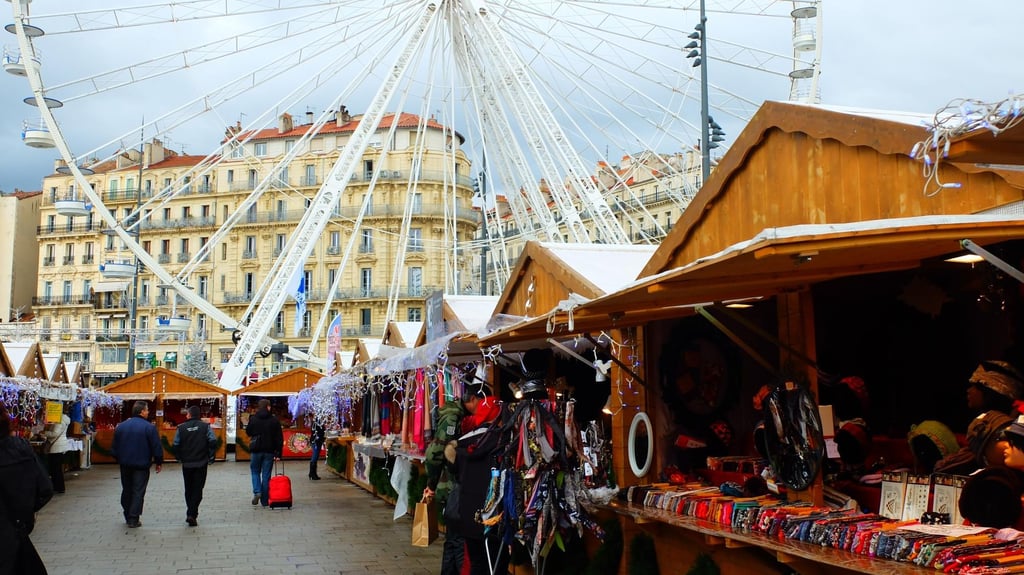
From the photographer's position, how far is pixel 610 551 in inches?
328

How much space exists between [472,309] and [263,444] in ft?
15.6

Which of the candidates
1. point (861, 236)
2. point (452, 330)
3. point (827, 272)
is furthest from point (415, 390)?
point (861, 236)

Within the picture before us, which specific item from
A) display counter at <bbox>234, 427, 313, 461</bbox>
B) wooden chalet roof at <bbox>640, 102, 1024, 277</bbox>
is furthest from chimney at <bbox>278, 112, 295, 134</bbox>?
wooden chalet roof at <bbox>640, 102, 1024, 277</bbox>

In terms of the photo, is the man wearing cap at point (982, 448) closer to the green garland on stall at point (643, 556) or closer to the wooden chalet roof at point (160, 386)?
the green garland on stall at point (643, 556)

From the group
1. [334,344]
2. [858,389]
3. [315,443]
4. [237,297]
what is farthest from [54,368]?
[237,297]

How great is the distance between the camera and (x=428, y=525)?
10414 millimetres

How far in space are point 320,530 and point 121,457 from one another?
2897 mm

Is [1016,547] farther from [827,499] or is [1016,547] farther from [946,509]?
[827,499]

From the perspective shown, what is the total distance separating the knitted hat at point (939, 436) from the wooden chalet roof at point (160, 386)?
1061 inches

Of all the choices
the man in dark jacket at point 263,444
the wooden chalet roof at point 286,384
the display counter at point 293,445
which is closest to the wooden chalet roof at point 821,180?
the man in dark jacket at point 263,444

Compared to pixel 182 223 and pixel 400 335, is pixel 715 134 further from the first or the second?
pixel 182 223

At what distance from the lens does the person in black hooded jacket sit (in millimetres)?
7078

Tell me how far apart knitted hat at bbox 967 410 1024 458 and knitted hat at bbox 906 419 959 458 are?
2.06ft

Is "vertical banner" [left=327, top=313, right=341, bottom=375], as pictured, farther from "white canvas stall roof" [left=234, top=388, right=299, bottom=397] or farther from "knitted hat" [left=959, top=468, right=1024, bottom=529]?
"knitted hat" [left=959, top=468, right=1024, bottom=529]
